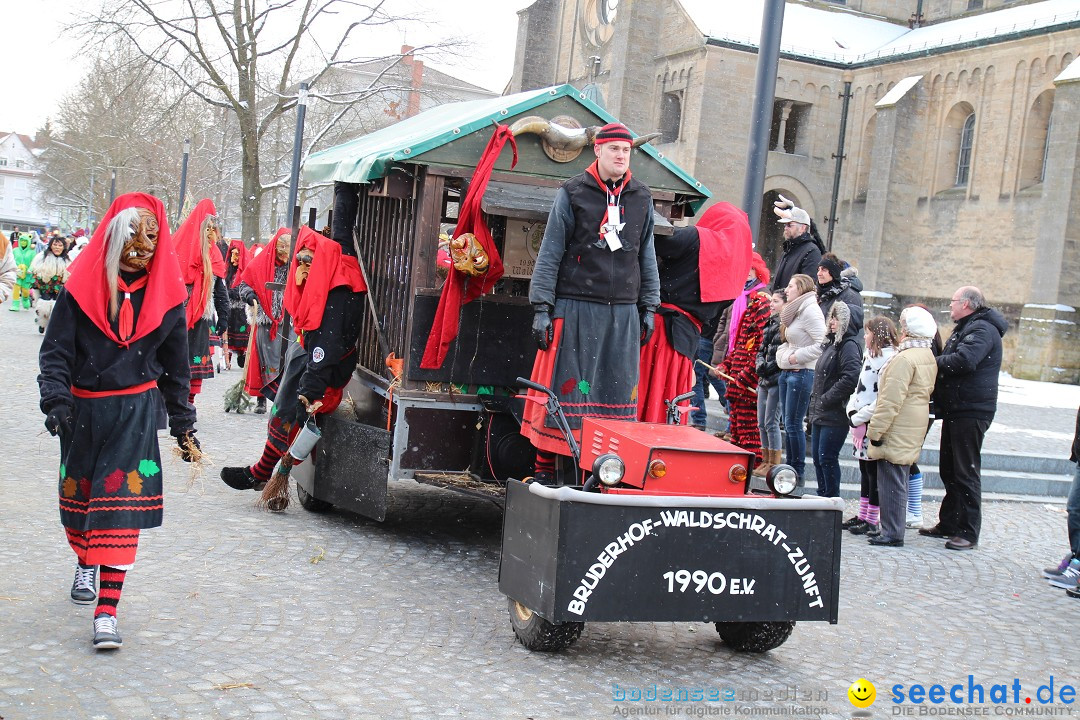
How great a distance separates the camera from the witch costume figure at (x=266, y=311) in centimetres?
923

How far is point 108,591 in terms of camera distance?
4973mm

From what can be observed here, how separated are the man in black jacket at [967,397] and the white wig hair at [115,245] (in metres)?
6.35

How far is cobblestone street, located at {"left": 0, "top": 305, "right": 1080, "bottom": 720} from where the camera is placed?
180 inches

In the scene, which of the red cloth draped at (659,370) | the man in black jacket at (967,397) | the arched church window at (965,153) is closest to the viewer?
the red cloth draped at (659,370)

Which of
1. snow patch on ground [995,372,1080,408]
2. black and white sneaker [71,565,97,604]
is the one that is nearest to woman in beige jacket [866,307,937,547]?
black and white sneaker [71,565,97,604]

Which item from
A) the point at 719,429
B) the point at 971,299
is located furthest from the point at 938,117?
the point at 971,299

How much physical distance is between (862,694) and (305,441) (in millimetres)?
4251

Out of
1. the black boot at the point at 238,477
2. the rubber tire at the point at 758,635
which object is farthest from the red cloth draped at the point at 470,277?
the rubber tire at the point at 758,635

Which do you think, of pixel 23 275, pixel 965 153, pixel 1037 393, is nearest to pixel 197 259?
pixel 1037 393

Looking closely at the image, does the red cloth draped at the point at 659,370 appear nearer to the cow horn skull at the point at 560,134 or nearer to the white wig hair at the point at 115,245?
the cow horn skull at the point at 560,134

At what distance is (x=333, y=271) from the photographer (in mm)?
7852

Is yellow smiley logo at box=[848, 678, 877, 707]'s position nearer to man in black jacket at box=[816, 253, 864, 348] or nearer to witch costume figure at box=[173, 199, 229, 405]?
man in black jacket at box=[816, 253, 864, 348]

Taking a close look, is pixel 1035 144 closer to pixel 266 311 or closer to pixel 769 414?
pixel 769 414

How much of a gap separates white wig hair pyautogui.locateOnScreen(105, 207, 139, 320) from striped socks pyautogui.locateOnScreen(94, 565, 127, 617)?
1.15 meters
